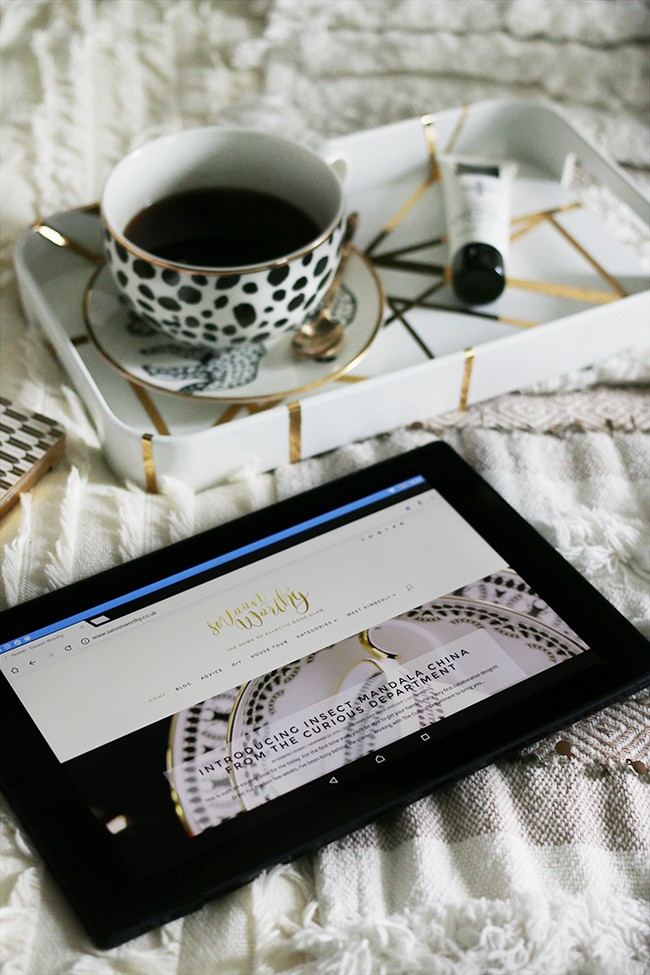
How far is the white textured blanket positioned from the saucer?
0.04 metres

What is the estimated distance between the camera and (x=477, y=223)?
21.1 inches

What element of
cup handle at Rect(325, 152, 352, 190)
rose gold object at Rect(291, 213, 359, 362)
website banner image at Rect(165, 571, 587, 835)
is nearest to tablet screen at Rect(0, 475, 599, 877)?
website banner image at Rect(165, 571, 587, 835)

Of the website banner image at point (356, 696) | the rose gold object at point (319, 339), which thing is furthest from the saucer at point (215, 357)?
the website banner image at point (356, 696)

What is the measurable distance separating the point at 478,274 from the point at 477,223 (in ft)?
0.15

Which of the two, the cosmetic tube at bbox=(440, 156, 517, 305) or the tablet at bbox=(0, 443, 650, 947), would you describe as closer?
the tablet at bbox=(0, 443, 650, 947)

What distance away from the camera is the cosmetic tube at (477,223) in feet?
1.69

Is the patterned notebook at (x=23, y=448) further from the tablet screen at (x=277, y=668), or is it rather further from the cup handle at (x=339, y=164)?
the cup handle at (x=339, y=164)

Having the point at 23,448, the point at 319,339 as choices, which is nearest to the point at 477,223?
the point at 319,339

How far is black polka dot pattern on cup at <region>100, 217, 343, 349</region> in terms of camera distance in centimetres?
42

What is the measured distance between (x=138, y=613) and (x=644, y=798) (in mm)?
229

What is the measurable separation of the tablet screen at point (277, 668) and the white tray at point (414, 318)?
0.07 meters

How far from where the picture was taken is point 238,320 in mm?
437

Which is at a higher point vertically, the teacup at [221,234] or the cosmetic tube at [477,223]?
the teacup at [221,234]

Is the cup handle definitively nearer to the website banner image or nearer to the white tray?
the white tray
